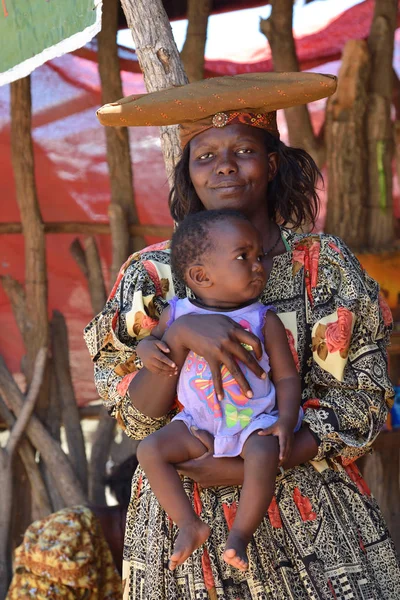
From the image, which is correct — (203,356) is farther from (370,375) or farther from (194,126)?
(194,126)

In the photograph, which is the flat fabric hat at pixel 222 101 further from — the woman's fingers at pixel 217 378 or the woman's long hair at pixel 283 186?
the woman's fingers at pixel 217 378

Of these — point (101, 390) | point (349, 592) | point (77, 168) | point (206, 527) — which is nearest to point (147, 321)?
point (101, 390)

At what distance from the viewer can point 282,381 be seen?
2459mm

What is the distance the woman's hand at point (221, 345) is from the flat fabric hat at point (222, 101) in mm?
633

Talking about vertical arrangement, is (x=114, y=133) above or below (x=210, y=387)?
above

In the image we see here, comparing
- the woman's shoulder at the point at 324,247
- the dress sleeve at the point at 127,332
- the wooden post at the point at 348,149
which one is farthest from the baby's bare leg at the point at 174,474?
the wooden post at the point at 348,149

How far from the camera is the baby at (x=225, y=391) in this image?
2322mm

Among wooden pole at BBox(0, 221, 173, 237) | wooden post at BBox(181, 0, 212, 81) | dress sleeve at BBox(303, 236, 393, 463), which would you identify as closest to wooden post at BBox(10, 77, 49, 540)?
wooden pole at BBox(0, 221, 173, 237)

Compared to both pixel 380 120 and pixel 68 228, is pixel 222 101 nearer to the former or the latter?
pixel 380 120

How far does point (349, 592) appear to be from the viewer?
2408 millimetres

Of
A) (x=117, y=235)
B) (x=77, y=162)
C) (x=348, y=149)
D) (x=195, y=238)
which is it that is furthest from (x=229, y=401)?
(x=77, y=162)

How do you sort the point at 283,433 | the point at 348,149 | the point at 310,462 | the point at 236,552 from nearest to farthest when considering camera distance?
the point at 236,552, the point at 283,433, the point at 310,462, the point at 348,149

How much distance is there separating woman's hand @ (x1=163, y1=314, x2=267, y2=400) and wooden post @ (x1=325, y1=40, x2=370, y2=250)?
8.51ft

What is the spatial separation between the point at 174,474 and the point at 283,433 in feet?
0.99
